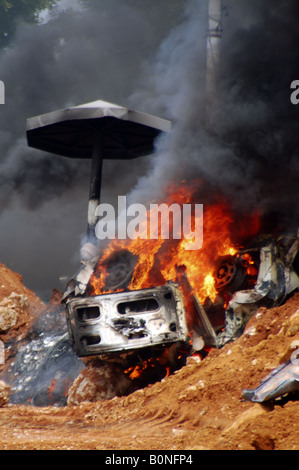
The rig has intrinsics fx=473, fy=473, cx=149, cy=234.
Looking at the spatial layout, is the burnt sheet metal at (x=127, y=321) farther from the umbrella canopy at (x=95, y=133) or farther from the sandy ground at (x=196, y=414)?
the umbrella canopy at (x=95, y=133)

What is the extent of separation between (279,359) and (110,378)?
11.0 feet

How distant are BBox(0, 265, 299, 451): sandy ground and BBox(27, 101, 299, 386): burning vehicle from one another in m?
0.57

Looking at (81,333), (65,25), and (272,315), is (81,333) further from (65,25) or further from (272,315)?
(65,25)

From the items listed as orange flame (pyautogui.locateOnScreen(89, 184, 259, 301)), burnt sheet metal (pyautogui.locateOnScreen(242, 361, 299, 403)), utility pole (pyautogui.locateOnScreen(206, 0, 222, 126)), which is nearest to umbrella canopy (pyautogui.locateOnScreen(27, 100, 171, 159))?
utility pole (pyautogui.locateOnScreen(206, 0, 222, 126))

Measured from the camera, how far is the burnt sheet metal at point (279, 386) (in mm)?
4113

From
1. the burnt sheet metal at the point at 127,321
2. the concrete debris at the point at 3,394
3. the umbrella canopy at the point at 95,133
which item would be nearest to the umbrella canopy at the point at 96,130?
the umbrella canopy at the point at 95,133

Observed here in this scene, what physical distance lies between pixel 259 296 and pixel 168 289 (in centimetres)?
142

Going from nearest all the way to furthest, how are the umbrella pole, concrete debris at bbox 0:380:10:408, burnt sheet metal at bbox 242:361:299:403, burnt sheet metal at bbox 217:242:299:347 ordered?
burnt sheet metal at bbox 242:361:299:403 < concrete debris at bbox 0:380:10:408 < burnt sheet metal at bbox 217:242:299:347 < the umbrella pole

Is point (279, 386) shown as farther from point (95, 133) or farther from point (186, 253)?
point (95, 133)

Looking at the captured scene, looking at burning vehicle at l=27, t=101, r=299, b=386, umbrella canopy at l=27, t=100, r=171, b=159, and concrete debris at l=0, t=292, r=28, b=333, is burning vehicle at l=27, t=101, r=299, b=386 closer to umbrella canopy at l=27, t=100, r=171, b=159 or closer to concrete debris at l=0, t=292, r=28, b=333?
umbrella canopy at l=27, t=100, r=171, b=159

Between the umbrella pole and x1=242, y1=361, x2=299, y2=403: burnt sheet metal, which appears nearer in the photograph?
x1=242, y1=361, x2=299, y2=403: burnt sheet metal

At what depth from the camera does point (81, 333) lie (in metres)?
7.24

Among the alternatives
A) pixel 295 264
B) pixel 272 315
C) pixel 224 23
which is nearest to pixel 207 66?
pixel 224 23

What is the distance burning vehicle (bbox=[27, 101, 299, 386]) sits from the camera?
7.19 metres
